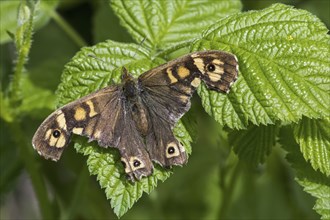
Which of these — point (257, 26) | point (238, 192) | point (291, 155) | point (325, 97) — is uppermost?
point (257, 26)

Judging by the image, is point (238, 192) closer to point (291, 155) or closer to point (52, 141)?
point (291, 155)

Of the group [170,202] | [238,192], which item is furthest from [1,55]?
[238,192]

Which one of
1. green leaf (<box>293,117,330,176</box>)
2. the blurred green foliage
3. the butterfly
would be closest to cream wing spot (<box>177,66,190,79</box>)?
the butterfly

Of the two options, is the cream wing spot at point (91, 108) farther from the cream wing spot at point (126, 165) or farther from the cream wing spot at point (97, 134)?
the cream wing spot at point (126, 165)

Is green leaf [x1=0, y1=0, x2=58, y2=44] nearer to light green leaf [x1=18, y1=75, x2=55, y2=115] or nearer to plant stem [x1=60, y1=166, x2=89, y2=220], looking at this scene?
light green leaf [x1=18, y1=75, x2=55, y2=115]

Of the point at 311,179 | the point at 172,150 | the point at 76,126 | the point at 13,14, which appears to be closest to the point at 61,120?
the point at 76,126
